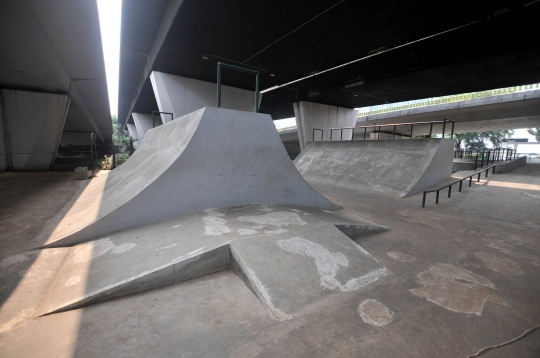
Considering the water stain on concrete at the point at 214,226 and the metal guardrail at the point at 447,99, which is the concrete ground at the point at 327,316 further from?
the metal guardrail at the point at 447,99

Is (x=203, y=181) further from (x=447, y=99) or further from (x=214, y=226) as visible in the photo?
(x=447, y=99)

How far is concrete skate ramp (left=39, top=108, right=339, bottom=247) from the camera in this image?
4207mm

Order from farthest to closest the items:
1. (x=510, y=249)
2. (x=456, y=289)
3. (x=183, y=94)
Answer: (x=183, y=94) → (x=510, y=249) → (x=456, y=289)

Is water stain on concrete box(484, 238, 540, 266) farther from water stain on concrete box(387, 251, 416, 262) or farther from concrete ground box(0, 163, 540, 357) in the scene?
water stain on concrete box(387, 251, 416, 262)

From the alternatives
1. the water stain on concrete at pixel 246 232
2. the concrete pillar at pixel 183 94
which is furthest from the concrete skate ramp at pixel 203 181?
the concrete pillar at pixel 183 94

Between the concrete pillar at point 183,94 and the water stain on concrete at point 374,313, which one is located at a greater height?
the concrete pillar at point 183,94

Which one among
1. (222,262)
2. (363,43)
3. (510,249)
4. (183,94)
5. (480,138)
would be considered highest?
(363,43)

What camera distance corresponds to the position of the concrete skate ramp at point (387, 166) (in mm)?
9562

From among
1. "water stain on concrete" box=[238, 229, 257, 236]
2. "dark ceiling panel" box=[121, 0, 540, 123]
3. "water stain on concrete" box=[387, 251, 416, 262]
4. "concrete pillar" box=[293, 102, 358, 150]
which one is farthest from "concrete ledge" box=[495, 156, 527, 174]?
"water stain on concrete" box=[238, 229, 257, 236]

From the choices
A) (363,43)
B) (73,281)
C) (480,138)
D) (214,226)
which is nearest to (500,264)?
(214,226)

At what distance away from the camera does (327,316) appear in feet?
8.25

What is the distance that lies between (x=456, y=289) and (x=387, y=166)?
825 cm

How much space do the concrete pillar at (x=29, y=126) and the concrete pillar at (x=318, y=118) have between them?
16139 millimetres

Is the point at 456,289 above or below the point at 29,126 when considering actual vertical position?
below
